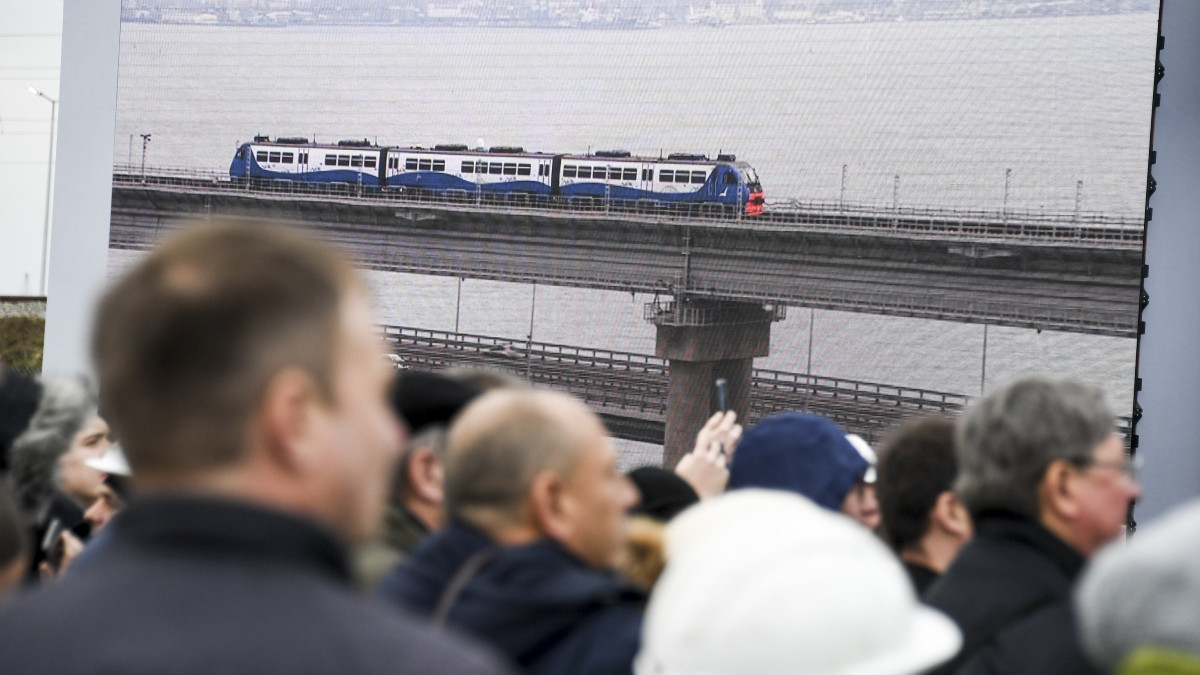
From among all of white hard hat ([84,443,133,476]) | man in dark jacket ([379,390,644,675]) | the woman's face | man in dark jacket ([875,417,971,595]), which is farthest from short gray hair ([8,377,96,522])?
man in dark jacket ([875,417,971,595])

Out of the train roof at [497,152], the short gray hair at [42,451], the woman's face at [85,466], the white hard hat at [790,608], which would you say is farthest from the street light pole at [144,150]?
the white hard hat at [790,608]

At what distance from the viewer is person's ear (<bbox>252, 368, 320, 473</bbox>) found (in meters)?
0.79

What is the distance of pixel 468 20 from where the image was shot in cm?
663

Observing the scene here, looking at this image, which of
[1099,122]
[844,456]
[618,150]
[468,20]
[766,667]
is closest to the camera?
[766,667]

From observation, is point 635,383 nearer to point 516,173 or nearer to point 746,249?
point 746,249

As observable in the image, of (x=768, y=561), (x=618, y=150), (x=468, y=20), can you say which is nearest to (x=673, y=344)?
(x=618, y=150)

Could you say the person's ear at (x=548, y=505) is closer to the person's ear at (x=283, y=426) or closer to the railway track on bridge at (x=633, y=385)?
the person's ear at (x=283, y=426)

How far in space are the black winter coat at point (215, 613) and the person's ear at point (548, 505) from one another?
2.20ft

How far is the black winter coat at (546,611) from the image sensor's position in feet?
4.37

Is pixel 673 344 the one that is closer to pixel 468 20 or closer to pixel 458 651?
pixel 468 20

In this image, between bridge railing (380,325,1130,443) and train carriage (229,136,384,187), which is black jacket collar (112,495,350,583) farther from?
train carriage (229,136,384,187)

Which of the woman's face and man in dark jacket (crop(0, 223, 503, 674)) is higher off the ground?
man in dark jacket (crop(0, 223, 503, 674))

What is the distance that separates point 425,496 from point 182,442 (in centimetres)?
121

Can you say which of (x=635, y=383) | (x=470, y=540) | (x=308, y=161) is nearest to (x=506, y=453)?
(x=470, y=540)
